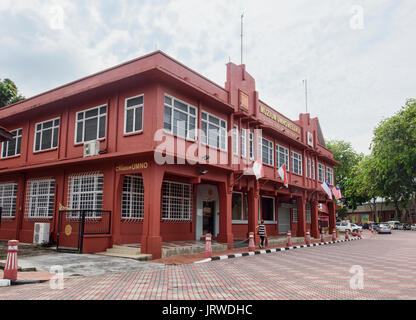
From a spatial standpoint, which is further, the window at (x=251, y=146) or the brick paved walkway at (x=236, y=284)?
the window at (x=251, y=146)

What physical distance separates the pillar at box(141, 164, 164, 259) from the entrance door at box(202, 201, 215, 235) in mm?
6252

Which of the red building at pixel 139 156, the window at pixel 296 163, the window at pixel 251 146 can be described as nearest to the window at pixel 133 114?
the red building at pixel 139 156

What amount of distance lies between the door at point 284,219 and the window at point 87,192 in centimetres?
1585

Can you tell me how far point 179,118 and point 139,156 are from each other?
266 cm

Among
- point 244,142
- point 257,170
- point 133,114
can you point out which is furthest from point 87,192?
point 244,142

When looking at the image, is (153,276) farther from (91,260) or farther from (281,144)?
(281,144)

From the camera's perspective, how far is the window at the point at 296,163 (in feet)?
85.6

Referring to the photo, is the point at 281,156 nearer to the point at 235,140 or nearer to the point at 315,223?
the point at 235,140

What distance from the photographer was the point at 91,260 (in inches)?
459

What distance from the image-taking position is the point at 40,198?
17.7 m

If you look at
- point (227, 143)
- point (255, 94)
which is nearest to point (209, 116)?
point (227, 143)

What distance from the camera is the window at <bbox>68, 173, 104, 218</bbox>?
15.1 meters

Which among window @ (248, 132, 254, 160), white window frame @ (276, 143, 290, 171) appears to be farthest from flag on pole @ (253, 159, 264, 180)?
white window frame @ (276, 143, 290, 171)

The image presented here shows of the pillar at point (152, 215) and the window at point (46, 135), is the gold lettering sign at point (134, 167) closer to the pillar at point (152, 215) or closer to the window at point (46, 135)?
the pillar at point (152, 215)
